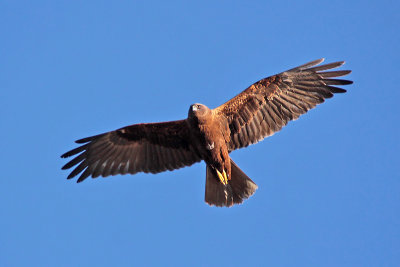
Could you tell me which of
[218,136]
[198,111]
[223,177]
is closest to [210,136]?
[218,136]

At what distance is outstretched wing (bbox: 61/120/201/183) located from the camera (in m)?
12.3

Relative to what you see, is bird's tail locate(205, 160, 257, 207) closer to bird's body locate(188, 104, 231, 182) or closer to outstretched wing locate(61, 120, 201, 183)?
bird's body locate(188, 104, 231, 182)

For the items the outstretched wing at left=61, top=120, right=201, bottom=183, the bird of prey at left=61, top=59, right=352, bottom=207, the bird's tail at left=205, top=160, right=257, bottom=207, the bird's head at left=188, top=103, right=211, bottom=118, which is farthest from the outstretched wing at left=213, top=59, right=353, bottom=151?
the outstretched wing at left=61, top=120, right=201, bottom=183

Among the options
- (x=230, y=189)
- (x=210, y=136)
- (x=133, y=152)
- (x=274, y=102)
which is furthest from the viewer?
(x=133, y=152)

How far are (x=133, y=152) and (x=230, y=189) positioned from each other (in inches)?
85.5

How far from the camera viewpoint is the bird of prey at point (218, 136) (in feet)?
38.1

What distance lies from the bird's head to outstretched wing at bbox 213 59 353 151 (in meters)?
0.41

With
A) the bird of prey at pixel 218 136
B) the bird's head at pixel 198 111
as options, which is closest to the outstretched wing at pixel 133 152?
the bird of prey at pixel 218 136

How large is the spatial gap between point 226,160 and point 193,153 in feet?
3.21

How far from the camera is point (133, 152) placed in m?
12.6

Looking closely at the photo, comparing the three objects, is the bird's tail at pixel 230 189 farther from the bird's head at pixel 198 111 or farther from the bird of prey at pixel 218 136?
the bird's head at pixel 198 111

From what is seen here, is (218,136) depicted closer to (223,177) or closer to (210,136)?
(210,136)

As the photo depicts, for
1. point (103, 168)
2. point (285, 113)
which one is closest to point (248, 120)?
point (285, 113)

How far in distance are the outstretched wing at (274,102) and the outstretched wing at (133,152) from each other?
3.50 ft
